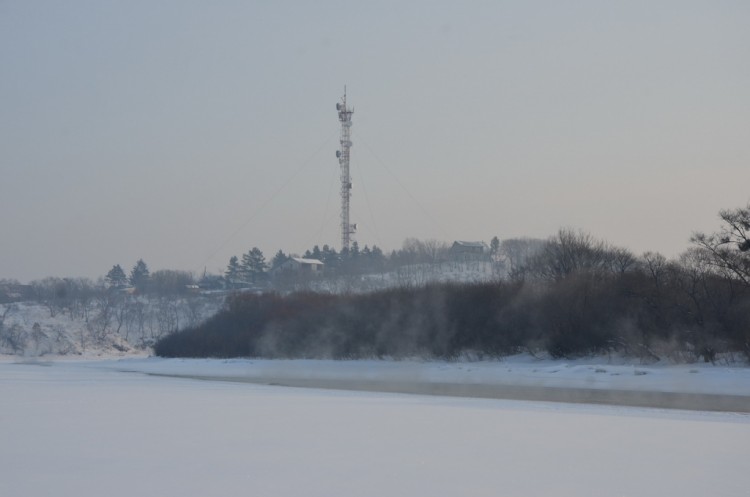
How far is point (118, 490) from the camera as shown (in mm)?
10125

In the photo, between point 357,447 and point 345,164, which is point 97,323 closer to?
point 345,164

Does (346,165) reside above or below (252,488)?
above

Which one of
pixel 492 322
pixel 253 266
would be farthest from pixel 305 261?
pixel 492 322

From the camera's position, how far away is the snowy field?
10.5 meters

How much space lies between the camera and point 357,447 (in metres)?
13.6

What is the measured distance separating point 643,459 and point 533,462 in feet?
5.52

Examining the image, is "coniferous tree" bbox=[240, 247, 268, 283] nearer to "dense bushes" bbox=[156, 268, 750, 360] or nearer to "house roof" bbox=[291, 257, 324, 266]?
"house roof" bbox=[291, 257, 324, 266]

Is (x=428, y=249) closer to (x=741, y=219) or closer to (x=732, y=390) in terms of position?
(x=741, y=219)

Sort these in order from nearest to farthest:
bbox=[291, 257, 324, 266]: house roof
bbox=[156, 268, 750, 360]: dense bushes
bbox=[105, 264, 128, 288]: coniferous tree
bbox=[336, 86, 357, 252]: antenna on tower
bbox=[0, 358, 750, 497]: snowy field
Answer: bbox=[0, 358, 750, 497]: snowy field → bbox=[156, 268, 750, 360]: dense bushes → bbox=[336, 86, 357, 252]: antenna on tower → bbox=[291, 257, 324, 266]: house roof → bbox=[105, 264, 128, 288]: coniferous tree

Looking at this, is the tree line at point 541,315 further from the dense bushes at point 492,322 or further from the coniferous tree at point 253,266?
the coniferous tree at point 253,266

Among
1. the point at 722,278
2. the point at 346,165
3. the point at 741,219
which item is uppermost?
the point at 346,165

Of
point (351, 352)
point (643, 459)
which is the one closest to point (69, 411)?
point (643, 459)

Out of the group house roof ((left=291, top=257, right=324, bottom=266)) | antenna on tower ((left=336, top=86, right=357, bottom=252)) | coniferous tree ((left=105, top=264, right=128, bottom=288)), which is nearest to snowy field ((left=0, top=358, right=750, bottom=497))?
antenna on tower ((left=336, top=86, right=357, bottom=252))

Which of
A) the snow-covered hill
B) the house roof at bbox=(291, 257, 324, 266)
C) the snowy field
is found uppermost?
the house roof at bbox=(291, 257, 324, 266)
